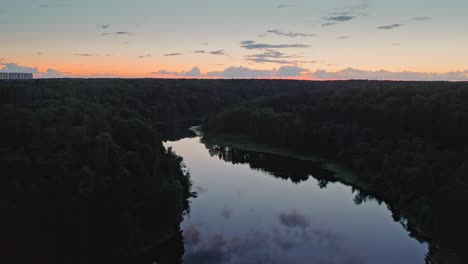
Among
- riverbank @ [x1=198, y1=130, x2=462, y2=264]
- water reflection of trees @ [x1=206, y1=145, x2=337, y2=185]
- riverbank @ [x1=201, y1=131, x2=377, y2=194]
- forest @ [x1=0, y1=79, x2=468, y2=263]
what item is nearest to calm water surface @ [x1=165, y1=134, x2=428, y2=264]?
water reflection of trees @ [x1=206, y1=145, x2=337, y2=185]

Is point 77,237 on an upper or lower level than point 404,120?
lower

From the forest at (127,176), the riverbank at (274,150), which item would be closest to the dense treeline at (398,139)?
the forest at (127,176)

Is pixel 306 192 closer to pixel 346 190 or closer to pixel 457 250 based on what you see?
pixel 346 190

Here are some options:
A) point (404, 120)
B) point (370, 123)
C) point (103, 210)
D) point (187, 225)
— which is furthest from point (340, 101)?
point (103, 210)

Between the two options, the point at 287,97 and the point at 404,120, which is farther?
the point at 287,97

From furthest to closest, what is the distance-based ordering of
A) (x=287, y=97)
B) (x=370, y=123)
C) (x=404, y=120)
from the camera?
(x=287, y=97) < (x=370, y=123) < (x=404, y=120)

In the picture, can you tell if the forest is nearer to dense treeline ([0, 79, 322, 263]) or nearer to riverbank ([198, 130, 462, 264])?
dense treeline ([0, 79, 322, 263])

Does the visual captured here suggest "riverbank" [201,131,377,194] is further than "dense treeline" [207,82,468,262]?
Yes
